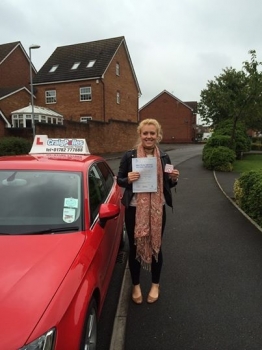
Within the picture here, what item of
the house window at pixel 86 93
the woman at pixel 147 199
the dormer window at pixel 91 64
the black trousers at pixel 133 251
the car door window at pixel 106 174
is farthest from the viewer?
the dormer window at pixel 91 64

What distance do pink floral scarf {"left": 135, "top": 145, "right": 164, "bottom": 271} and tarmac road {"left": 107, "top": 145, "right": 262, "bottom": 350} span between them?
609 millimetres

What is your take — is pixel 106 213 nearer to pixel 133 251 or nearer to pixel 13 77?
pixel 133 251

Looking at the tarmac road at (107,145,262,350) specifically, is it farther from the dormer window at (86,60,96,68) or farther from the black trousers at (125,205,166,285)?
the dormer window at (86,60,96,68)

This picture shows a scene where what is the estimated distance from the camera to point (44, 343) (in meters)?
1.73

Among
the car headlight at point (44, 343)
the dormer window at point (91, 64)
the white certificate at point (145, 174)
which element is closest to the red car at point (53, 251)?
the car headlight at point (44, 343)

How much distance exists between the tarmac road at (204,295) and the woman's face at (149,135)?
169 cm

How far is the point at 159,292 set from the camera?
3713mm

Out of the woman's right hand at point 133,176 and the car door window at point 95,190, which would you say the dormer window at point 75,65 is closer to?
the car door window at point 95,190

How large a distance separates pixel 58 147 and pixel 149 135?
185 centimetres

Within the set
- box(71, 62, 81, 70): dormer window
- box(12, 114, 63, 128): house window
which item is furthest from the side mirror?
box(71, 62, 81, 70): dormer window

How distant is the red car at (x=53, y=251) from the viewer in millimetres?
1829

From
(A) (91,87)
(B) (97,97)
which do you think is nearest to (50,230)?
(B) (97,97)

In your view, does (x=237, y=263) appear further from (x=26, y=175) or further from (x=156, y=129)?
(x=26, y=175)

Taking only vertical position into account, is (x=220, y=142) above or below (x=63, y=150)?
below
